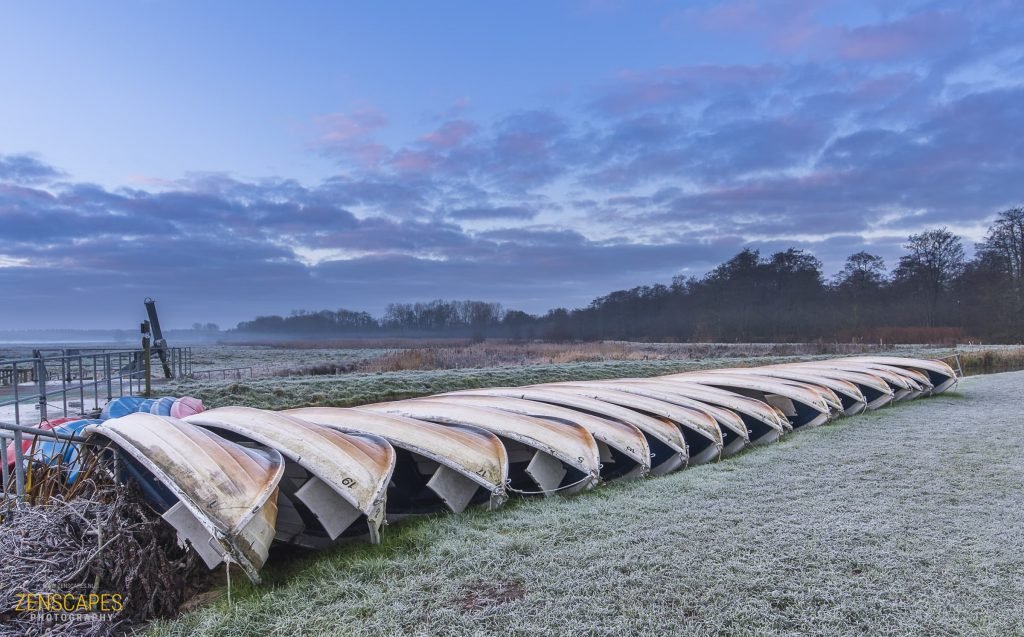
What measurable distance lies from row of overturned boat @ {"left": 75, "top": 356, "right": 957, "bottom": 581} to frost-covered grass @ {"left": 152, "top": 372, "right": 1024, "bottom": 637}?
10.3 inches

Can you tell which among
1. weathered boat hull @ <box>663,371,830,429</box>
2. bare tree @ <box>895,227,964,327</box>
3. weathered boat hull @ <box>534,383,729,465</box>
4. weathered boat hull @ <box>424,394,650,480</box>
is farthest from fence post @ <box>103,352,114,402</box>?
bare tree @ <box>895,227,964,327</box>

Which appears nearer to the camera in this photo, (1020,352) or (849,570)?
(849,570)

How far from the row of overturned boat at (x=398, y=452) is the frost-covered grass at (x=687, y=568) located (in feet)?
0.85

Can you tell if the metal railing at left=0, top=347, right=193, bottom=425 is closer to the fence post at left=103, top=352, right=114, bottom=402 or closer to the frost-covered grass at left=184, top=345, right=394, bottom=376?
the fence post at left=103, top=352, right=114, bottom=402

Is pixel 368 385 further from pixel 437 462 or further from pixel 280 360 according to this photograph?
pixel 280 360

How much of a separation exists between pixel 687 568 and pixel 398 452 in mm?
2555

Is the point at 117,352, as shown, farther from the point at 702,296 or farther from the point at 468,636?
the point at 702,296

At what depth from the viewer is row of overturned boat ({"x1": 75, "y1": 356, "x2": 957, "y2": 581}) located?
9.75ft

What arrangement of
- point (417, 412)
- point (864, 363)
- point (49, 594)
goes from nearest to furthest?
point (49, 594) < point (417, 412) < point (864, 363)

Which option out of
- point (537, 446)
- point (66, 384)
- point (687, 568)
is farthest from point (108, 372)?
point (687, 568)

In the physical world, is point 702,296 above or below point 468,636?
above

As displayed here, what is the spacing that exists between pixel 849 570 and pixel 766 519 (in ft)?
2.38

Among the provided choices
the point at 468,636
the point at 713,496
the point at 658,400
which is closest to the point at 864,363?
the point at 658,400

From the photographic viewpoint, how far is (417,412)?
516 cm
